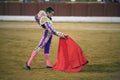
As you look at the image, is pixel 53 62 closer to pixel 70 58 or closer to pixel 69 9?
pixel 70 58

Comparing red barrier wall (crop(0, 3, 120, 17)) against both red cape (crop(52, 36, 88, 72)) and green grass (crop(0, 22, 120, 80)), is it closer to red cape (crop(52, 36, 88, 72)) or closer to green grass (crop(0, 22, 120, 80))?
green grass (crop(0, 22, 120, 80))

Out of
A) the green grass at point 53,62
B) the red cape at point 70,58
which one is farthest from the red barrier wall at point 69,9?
the red cape at point 70,58

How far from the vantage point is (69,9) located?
24391mm

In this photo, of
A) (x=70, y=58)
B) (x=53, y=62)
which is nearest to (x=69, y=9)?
(x=53, y=62)

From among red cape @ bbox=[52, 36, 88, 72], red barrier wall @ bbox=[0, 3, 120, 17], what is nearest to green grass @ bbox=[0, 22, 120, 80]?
red cape @ bbox=[52, 36, 88, 72]

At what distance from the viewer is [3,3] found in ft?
80.9

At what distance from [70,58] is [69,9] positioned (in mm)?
17399

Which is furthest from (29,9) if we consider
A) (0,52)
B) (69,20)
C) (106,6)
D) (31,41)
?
(0,52)

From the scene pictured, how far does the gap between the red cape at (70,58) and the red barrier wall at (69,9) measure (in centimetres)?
1705

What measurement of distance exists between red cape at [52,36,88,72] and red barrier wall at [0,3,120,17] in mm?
17049

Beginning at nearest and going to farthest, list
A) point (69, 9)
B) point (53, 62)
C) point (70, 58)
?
point (70, 58) < point (53, 62) < point (69, 9)

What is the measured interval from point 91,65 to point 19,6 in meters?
17.6

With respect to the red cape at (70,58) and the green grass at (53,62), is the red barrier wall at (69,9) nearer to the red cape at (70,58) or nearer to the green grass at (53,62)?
the green grass at (53,62)

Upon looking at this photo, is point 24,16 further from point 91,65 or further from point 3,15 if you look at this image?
point 91,65
